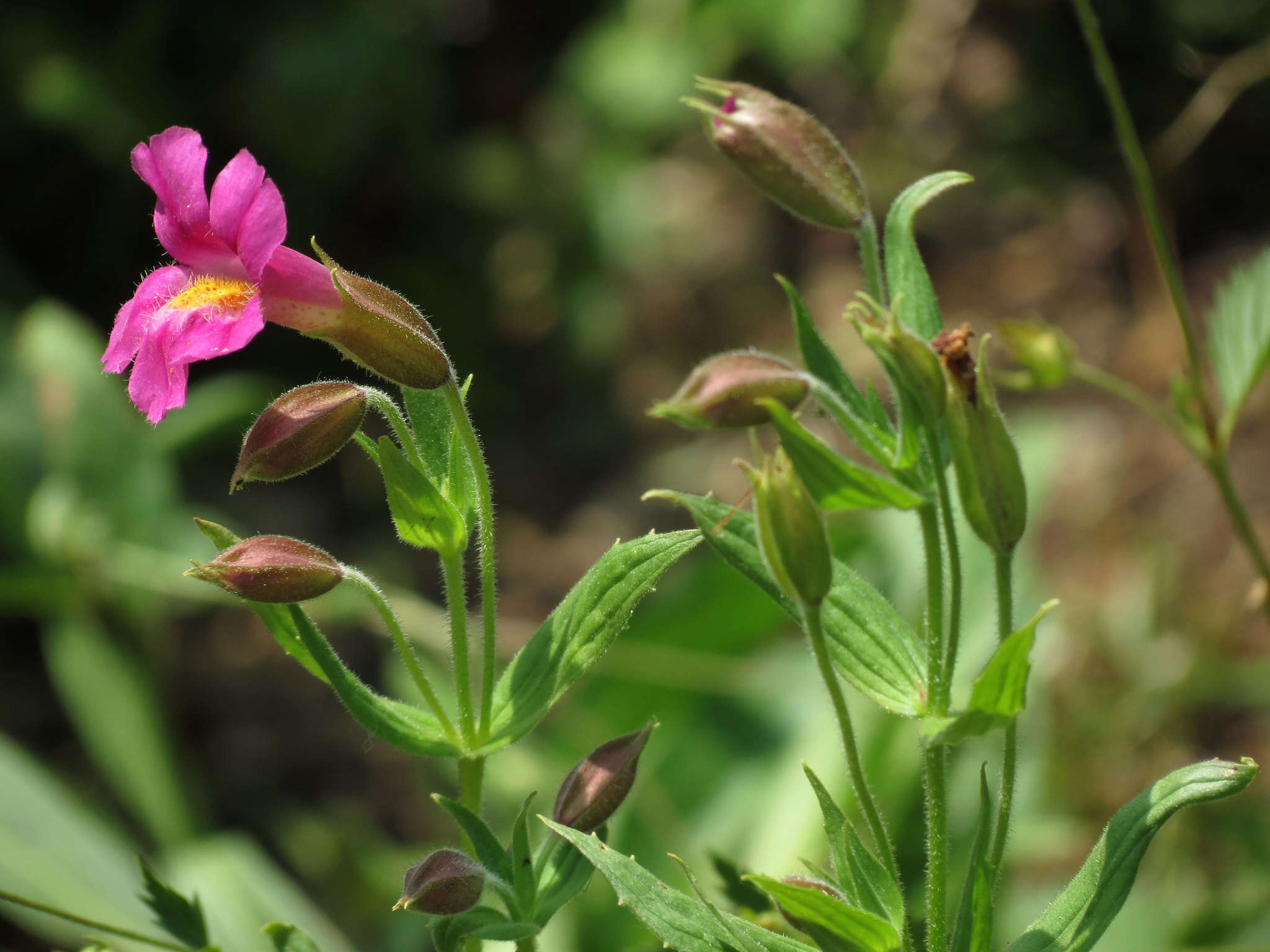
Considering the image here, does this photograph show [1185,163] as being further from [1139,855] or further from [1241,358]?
[1139,855]

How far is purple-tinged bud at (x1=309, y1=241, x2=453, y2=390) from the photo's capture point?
1289mm

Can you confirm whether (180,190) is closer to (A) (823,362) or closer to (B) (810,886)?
(A) (823,362)

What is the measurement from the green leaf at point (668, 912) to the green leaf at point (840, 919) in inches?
1.6

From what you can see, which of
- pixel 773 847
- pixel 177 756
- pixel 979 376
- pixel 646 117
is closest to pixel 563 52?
pixel 646 117

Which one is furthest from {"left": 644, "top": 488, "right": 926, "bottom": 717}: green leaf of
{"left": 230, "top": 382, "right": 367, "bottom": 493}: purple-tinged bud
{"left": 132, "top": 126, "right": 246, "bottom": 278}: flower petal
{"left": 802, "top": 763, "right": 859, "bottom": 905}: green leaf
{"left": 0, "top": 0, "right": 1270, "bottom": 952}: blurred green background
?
{"left": 0, "top": 0, "right": 1270, "bottom": 952}: blurred green background

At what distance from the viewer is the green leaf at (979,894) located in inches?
46.1

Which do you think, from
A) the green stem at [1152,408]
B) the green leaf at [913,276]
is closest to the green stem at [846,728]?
the green leaf at [913,276]

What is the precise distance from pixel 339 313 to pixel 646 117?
3483 mm

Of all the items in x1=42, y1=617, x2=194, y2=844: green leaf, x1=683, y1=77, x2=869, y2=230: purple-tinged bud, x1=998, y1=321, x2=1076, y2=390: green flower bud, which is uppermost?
x1=683, y1=77, x2=869, y2=230: purple-tinged bud

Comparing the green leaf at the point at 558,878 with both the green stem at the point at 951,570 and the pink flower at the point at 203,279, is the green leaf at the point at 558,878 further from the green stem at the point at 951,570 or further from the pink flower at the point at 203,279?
the pink flower at the point at 203,279

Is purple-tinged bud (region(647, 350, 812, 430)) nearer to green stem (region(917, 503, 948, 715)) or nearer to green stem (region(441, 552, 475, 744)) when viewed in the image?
green stem (region(917, 503, 948, 715))

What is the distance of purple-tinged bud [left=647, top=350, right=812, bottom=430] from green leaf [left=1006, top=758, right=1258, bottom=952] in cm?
48

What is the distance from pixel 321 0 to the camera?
4562mm

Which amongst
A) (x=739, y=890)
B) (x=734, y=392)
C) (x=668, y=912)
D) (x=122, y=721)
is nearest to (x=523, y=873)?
(x=668, y=912)
